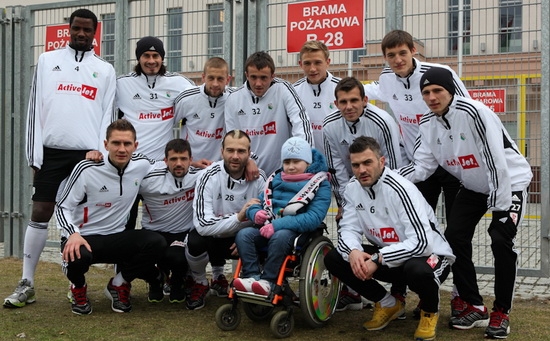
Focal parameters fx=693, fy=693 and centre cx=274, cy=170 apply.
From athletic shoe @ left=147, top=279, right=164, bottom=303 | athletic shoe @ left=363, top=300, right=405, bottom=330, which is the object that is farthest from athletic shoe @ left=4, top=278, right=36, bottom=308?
athletic shoe @ left=363, top=300, right=405, bottom=330

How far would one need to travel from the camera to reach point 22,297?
19.3 ft

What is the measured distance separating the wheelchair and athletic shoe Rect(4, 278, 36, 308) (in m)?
1.92

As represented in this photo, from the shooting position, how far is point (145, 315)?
18.4 ft

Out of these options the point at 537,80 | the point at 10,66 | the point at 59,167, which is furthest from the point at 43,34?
the point at 537,80

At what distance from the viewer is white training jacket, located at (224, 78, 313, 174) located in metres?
6.05

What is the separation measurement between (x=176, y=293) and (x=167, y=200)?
82 centimetres

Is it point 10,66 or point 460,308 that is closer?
point 460,308

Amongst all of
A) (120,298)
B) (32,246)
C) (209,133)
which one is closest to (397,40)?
(209,133)

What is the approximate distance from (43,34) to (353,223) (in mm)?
5740

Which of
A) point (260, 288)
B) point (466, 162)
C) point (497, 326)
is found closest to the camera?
point (260, 288)

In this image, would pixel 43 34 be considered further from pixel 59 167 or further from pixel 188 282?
pixel 188 282

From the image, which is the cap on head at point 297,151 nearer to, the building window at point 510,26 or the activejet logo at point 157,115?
the activejet logo at point 157,115

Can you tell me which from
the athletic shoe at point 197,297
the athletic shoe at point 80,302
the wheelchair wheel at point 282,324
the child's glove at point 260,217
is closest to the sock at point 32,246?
the athletic shoe at point 80,302

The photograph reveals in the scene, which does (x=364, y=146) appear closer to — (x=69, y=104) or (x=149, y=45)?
(x=149, y=45)
